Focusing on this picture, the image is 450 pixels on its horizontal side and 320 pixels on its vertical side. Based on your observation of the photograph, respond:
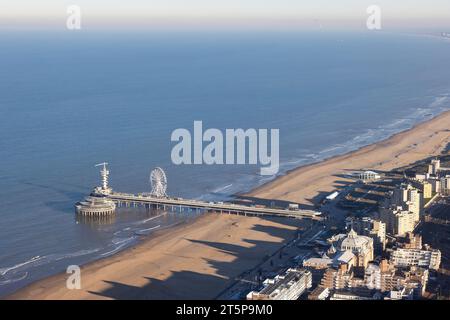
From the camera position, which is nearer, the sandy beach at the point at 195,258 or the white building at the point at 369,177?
the sandy beach at the point at 195,258

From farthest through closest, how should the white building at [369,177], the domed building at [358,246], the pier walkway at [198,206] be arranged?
the white building at [369,177] < the pier walkway at [198,206] < the domed building at [358,246]

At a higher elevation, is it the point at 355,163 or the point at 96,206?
the point at 355,163

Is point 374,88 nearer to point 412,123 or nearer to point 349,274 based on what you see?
point 412,123

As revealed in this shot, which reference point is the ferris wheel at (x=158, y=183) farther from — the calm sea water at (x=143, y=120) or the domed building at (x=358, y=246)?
the domed building at (x=358, y=246)

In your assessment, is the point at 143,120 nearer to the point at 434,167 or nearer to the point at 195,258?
the point at 434,167

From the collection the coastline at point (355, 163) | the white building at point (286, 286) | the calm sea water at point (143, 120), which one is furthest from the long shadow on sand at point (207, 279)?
the coastline at point (355, 163)

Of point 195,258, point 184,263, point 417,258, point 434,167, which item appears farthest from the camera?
point 434,167

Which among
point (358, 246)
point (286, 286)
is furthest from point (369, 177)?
point (286, 286)
